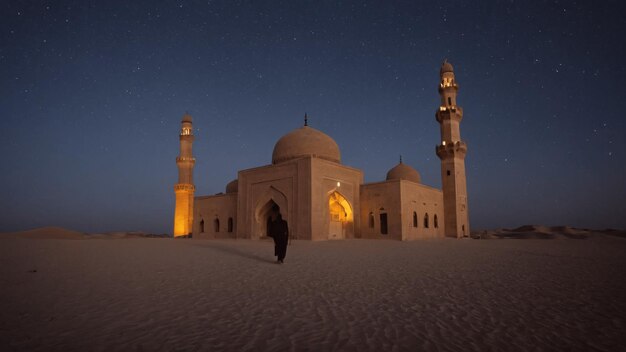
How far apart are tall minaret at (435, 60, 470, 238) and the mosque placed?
6 cm

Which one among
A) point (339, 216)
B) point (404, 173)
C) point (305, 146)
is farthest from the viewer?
point (404, 173)

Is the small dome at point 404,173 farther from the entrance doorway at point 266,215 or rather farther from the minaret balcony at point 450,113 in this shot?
the entrance doorway at point 266,215

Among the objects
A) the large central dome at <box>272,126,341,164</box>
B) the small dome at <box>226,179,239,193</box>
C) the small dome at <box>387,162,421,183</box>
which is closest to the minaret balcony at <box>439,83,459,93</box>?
the small dome at <box>387,162,421,183</box>

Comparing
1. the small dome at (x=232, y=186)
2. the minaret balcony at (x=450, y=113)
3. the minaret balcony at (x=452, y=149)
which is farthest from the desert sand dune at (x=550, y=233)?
the small dome at (x=232, y=186)

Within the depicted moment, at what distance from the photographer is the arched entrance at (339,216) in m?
19.5

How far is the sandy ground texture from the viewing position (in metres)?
3.02

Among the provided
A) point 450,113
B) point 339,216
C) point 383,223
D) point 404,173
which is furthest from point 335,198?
point 450,113

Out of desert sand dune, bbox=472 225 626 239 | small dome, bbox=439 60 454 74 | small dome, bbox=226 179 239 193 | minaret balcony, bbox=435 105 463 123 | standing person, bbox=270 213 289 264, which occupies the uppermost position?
small dome, bbox=439 60 454 74

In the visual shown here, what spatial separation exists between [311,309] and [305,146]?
59.2 feet

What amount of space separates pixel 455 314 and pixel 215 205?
22.6 m

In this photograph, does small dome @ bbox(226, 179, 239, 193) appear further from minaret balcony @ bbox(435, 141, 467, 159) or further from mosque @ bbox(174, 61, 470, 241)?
minaret balcony @ bbox(435, 141, 467, 159)

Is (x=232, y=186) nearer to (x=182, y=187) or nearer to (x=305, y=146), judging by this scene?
(x=182, y=187)

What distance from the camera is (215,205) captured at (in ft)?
81.7

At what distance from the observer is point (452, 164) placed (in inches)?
904
